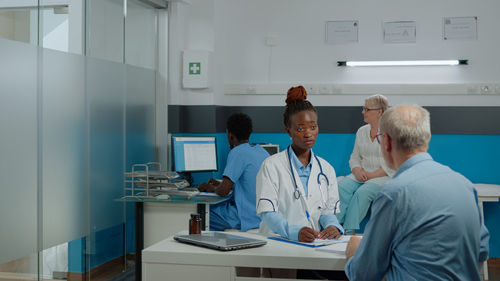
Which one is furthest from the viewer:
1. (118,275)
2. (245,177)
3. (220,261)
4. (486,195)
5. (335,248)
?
(486,195)

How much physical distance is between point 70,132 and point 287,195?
173 centimetres

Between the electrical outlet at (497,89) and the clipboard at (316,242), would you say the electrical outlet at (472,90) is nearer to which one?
the electrical outlet at (497,89)

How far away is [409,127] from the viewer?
1758mm

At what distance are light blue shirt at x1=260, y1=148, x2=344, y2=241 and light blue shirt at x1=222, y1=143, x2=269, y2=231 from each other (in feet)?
4.41

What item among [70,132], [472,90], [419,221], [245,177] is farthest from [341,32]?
[419,221]

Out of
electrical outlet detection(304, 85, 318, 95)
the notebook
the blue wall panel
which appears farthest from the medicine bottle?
electrical outlet detection(304, 85, 318, 95)

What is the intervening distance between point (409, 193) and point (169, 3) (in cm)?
407

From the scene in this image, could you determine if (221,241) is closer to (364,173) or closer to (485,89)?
(364,173)

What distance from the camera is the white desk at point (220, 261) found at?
80.8 inches

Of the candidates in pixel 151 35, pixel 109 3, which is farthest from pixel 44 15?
pixel 151 35

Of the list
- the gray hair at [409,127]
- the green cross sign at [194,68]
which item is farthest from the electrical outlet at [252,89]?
the gray hair at [409,127]

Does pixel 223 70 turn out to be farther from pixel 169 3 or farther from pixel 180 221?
pixel 180 221

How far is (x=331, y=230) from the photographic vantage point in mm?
2416

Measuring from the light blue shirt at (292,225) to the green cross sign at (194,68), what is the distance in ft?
9.07
